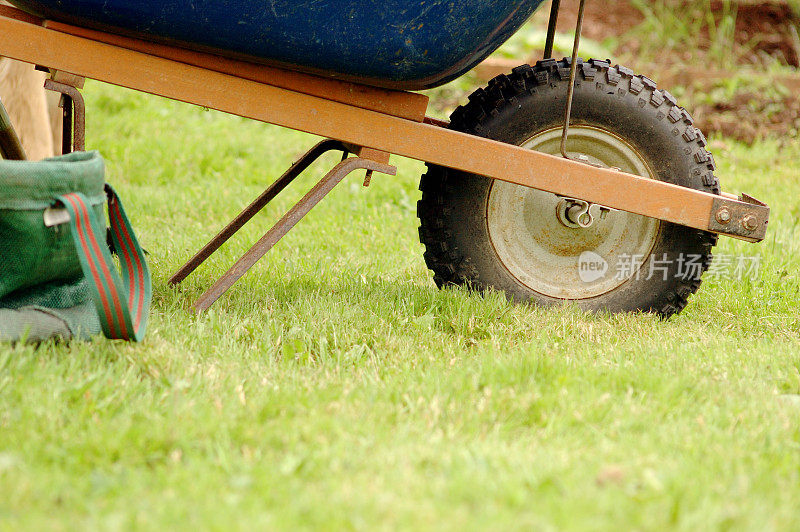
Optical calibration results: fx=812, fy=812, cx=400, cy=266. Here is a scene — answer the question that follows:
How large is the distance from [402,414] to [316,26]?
0.96 m

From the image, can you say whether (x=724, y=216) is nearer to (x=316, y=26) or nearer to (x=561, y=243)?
(x=561, y=243)

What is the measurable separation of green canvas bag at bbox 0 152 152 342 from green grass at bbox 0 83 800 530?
0.07 metres

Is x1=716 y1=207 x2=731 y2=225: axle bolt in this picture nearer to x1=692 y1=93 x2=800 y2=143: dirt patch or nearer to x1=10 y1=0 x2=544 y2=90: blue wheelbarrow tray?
x1=10 y1=0 x2=544 y2=90: blue wheelbarrow tray

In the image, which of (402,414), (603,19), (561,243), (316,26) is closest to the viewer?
(402,414)

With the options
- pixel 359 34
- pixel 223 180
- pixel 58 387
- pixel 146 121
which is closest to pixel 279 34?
pixel 359 34

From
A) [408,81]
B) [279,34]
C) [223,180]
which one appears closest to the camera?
[279,34]

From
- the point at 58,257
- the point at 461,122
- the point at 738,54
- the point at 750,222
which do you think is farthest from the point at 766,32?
the point at 58,257

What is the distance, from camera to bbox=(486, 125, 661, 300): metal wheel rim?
2.40 meters

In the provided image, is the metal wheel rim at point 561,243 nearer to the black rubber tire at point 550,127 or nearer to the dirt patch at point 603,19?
the black rubber tire at point 550,127

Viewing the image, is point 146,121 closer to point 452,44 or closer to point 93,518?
point 452,44

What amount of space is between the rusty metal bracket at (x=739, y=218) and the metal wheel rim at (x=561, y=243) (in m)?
0.22

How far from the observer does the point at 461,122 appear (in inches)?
91.1

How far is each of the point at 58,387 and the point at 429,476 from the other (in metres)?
0.76

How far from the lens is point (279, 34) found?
6.45ft
